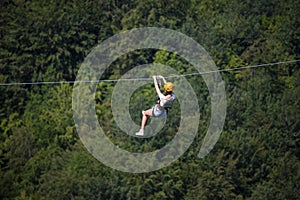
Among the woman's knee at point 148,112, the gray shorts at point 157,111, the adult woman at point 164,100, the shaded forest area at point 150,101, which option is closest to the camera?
the adult woman at point 164,100

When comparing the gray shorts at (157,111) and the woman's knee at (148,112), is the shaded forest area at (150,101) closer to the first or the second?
the woman's knee at (148,112)

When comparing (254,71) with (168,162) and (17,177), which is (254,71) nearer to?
(168,162)

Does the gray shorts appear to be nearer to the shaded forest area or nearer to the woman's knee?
the woman's knee

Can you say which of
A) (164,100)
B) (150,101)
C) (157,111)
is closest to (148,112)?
(157,111)

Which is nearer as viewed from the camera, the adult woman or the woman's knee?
the adult woman

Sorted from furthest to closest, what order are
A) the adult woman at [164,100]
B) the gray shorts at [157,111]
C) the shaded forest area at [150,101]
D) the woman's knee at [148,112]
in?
the shaded forest area at [150,101] → the woman's knee at [148,112] → the gray shorts at [157,111] → the adult woman at [164,100]

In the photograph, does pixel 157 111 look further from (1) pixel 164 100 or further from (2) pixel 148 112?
(1) pixel 164 100

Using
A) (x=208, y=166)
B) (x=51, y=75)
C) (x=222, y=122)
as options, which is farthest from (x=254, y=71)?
(x=51, y=75)

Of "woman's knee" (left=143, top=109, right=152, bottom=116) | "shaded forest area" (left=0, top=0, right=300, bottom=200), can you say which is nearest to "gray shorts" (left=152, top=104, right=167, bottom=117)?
"woman's knee" (left=143, top=109, right=152, bottom=116)

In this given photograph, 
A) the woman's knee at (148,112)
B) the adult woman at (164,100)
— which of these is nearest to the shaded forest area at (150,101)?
the woman's knee at (148,112)
